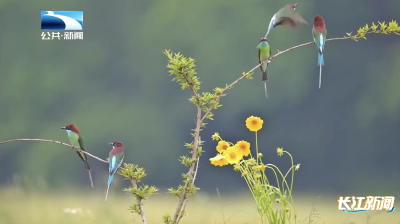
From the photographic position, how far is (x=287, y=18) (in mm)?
2982

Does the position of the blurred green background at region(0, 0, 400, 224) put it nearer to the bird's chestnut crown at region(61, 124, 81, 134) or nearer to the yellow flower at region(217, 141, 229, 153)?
the bird's chestnut crown at region(61, 124, 81, 134)

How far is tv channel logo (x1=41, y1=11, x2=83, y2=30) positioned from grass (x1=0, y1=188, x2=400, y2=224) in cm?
111

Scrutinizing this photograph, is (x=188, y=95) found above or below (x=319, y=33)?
below

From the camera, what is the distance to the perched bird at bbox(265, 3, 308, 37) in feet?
9.72

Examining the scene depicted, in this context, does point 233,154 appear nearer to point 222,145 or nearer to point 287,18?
point 222,145

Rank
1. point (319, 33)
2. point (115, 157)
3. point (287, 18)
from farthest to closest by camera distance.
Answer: point (287, 18)
point (319, 33)
point (115, 157)

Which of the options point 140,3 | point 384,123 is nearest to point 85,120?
point 140,3

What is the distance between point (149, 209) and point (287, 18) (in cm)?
157

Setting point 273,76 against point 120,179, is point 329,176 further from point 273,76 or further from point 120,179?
point 120,179

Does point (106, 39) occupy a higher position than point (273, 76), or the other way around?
point (106, 39)

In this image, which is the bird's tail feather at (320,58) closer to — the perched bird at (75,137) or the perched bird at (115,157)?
the perched bird at (115,157)

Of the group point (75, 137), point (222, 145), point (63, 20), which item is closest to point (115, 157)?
point (75, 137)

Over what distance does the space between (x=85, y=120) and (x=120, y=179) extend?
46cm

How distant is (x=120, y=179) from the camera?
9.87ft
